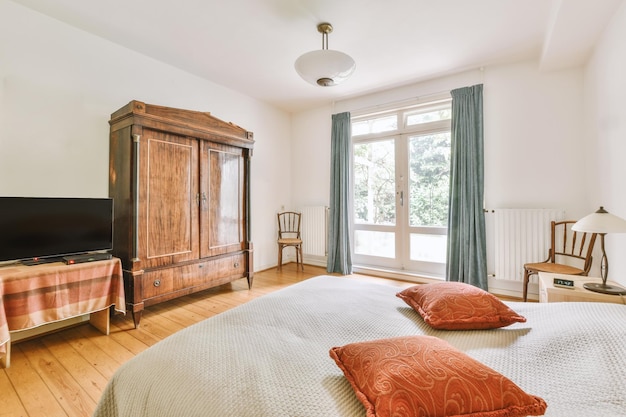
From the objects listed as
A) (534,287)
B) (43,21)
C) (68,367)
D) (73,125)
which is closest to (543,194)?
(534,287)

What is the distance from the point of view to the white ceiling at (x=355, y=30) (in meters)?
2.28

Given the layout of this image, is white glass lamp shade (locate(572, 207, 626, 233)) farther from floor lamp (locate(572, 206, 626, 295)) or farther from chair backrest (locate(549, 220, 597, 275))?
chair backrest (locate(549, 220, 597, 275))

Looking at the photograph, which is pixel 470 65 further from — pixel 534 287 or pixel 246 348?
pixel 246 348

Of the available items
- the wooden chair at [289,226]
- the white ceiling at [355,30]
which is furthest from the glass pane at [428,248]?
the white ceiling at [355,30]

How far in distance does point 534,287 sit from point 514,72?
8.13 feet

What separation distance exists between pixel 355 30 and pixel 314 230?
2961mm

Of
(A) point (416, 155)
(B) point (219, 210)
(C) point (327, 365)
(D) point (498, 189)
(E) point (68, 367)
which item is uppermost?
(A) point (416, 155)

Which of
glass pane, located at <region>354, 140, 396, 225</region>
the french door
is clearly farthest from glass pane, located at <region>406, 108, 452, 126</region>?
glass pane, located at <region>354, 140, 396, 225</region>

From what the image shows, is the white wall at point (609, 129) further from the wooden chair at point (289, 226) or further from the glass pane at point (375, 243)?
the wooden chair at point (289, 226)

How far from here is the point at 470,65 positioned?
3334 millimetres

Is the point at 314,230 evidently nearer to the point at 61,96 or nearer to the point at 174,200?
the point at 174,200

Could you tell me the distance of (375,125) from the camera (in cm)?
427

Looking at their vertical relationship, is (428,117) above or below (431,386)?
above

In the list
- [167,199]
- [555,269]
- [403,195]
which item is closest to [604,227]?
[555,269]
